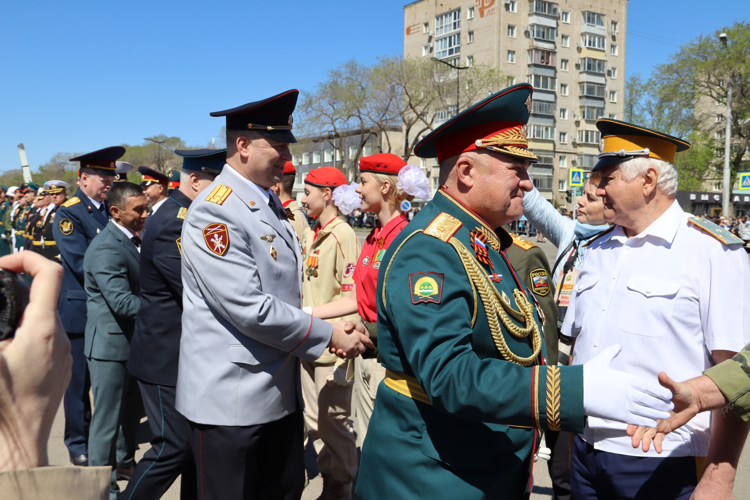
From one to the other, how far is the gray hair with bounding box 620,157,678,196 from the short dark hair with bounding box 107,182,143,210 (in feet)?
11.5

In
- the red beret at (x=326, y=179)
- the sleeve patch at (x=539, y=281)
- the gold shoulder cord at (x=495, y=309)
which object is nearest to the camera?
the gold shoulder cord at (x=495, y=309)

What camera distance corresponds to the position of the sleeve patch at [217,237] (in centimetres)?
258

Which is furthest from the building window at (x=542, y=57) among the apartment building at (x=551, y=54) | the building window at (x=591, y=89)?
the building window at (x=591, y=89)

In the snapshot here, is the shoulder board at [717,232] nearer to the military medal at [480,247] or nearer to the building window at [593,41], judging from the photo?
the military medal at [480,247]

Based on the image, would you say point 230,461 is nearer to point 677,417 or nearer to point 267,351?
point 267,351

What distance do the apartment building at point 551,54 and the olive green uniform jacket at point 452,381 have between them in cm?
5338

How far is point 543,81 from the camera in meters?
56.5

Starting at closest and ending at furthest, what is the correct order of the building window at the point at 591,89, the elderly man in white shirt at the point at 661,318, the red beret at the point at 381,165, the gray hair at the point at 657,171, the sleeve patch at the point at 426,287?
the sleeve patch at the point at 426,287, the elderly man in white shirt at the point at 661,318, the gray hair at the point at 657,171, the red beret at the point at 381,165, the building window at the point at 591,89

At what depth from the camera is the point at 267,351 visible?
2.70 m

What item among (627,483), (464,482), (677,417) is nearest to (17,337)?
(464,482)

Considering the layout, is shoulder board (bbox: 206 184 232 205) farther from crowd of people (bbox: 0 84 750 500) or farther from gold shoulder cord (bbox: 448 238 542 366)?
gold shoulder cord (bbox: 448 238 542 366)

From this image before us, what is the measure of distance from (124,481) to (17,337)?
12.5ft

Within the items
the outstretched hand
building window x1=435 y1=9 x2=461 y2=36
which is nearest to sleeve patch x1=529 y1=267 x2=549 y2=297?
the outstretched hand

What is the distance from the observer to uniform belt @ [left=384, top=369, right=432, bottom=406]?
1964 mm
